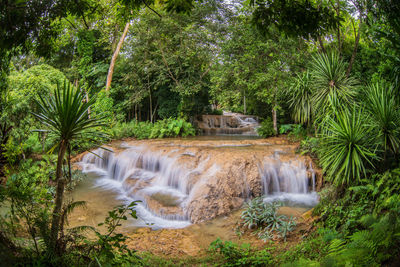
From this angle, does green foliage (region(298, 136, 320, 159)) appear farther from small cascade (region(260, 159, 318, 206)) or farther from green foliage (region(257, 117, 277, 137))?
green foliage (region(257, 117, 277, 137))

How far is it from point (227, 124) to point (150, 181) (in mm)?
12734

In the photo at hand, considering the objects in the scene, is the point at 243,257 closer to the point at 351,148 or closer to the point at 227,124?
the point at 351,148

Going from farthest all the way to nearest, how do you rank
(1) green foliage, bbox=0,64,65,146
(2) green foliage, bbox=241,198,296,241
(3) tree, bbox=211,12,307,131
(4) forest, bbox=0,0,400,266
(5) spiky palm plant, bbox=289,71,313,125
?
(3) tree, bbox=211,12,307,131, (5) spiky palm plant, bbox=289,71,313,125, (1) green foliage, bbox=0,64,65,146, (2) green foliage, bbox=241,198,296,241, (4) forest, bbox=0,0,400,266

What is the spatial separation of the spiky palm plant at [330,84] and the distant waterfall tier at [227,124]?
407 inches

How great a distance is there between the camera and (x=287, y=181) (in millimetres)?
8188

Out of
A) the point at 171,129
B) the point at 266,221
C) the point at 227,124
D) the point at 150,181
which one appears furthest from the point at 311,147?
the point at 227,124

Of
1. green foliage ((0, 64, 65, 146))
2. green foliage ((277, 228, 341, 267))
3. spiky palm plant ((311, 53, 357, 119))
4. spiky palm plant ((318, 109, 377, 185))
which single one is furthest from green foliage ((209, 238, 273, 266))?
green foliage ((0, 64, 65, 146))

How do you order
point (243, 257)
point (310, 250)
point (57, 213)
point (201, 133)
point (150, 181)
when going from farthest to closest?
point (201, 133) → point (150, 181) → point (243, 257) → point (310, 250) → point (57, 213)

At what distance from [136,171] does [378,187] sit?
796cm

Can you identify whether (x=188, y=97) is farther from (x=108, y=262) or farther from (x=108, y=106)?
(x=108, y=262)

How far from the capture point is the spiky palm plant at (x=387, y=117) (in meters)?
5.36

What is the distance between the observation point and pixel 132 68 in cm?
1808

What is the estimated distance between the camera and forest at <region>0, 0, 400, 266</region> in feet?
9.38

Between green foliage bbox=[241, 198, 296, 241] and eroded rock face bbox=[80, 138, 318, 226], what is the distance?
0.98 meters
